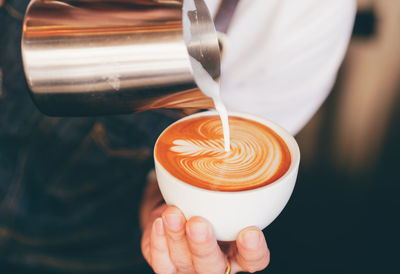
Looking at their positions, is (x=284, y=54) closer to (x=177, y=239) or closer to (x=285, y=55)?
(x=285, y=55)

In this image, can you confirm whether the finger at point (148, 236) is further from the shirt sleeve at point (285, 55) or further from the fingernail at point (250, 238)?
the shirt sleeve at point (285, 55)

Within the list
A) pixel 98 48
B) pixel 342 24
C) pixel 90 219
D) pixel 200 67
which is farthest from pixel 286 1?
pixel 90 219

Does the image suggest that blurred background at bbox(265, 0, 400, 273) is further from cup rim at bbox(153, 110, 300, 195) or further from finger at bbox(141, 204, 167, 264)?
cup rim at bbox(153, 110, 300, 195)

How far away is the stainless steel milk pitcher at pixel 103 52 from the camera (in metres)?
0.49

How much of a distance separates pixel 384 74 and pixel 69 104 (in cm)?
152

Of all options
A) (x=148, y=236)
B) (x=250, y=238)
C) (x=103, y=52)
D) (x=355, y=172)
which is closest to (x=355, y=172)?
(x=355, y=172)

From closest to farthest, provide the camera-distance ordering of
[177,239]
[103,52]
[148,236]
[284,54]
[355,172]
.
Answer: [103,52]
[177,239]
[148,236]
[284,54]
[355,172]

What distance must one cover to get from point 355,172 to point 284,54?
108 centimetres

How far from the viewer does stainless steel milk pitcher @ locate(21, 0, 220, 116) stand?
1.61ft

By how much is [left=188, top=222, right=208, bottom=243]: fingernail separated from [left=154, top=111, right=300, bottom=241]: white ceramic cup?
1 centimetres

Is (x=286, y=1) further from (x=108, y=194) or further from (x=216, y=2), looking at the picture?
(x=108, y=194)

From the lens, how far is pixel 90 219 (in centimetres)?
112

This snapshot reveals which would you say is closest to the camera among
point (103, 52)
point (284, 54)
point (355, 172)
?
point (103, 52)

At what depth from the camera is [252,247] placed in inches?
23.3
